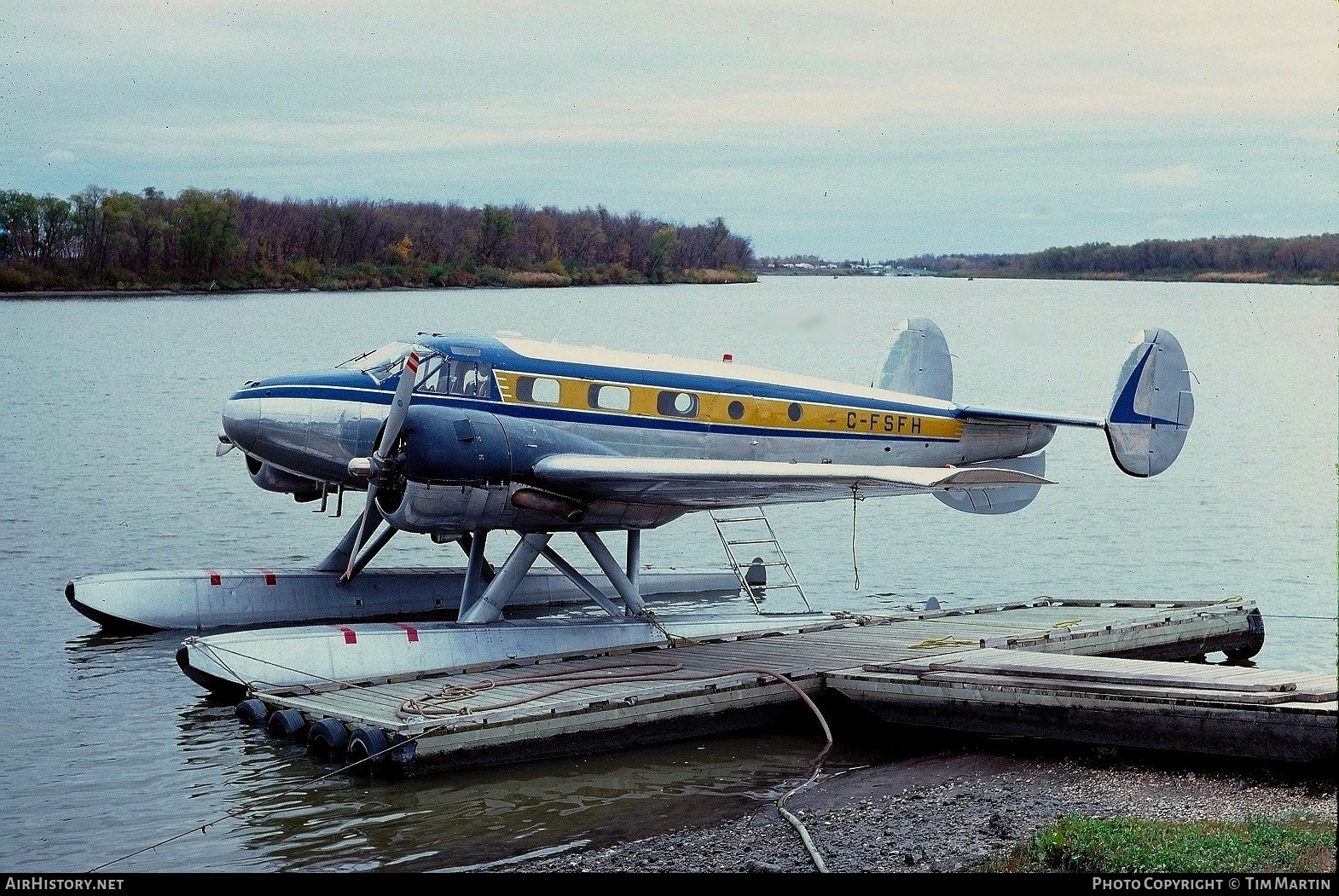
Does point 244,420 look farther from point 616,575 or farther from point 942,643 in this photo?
point 942,643

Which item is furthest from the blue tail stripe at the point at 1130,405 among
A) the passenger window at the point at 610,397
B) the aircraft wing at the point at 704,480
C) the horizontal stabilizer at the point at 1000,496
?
the passenger window at the point at 610,397

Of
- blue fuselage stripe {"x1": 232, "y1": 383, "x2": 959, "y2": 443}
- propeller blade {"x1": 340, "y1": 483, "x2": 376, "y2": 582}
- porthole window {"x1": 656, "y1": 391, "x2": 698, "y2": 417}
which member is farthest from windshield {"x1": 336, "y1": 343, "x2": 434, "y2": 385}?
porthole window {"x1": 656, "y1": 391, "x2": 698, "y2": 417}

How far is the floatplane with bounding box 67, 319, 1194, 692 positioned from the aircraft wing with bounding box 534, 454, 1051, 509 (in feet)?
0.11

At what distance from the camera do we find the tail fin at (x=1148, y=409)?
19484 millimetres

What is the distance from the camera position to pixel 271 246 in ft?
341

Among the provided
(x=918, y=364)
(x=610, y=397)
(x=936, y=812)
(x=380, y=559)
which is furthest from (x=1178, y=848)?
(x=380, y=559)

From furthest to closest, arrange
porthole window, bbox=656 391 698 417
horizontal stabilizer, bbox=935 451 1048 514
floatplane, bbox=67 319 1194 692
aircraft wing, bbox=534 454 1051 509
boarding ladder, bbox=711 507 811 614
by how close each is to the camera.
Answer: boarding ladder, bbox=711 507 811 614, horizontal stabilizer, bbox=935 451 1048 514, porthole window, bbox=656 391 698 417, floatplane, bbox=67 319 1194 692, aircraft wing, bbox=534 454 1051 509

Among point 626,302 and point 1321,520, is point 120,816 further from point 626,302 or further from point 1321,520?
point 626,302

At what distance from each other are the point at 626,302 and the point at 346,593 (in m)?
95.1

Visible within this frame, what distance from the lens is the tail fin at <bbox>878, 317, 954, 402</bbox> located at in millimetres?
Result: 22656

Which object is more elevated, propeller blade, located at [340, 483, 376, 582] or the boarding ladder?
propeller blade, located at [340, 483, 376, 582]

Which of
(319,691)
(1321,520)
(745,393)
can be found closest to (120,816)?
(319,691)

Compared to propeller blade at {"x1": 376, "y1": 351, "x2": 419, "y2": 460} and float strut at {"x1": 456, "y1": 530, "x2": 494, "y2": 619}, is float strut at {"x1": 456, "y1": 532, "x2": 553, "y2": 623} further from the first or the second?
propeller blade at {"x1": 376, "y1": 351, "x2": 419, "y2": 460}

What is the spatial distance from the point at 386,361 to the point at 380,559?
9.51 metres
